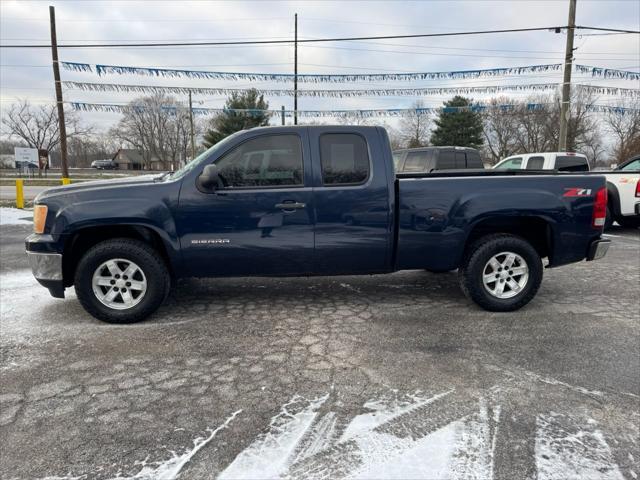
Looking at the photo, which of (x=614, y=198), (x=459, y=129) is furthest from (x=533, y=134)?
(x=614, y=198)

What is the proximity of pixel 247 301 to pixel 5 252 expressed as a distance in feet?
→ 17.1

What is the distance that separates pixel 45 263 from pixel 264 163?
86.8 inches

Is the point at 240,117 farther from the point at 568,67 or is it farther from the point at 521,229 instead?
the point at 521,229

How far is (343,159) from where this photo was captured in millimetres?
4301

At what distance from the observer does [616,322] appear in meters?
4.35

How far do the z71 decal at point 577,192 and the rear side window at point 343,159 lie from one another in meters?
2.02

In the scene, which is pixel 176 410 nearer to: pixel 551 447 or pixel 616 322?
pixel 551 447

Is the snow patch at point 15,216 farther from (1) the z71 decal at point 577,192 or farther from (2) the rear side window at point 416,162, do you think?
(1) the z71 decal at point 577,192

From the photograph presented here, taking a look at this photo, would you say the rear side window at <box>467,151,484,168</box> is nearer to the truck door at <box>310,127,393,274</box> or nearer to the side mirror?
the truck door at <box>310,127,393,274</box>

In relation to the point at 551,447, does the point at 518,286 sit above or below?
above

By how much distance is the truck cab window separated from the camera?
13.7 feet

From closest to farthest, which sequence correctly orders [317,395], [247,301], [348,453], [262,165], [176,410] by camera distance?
[348,453], [176,410], [317,395], [262,165], [247,301]

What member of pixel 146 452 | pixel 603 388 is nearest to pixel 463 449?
pixel 603 388

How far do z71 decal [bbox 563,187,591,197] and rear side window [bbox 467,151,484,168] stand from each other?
926 cm
